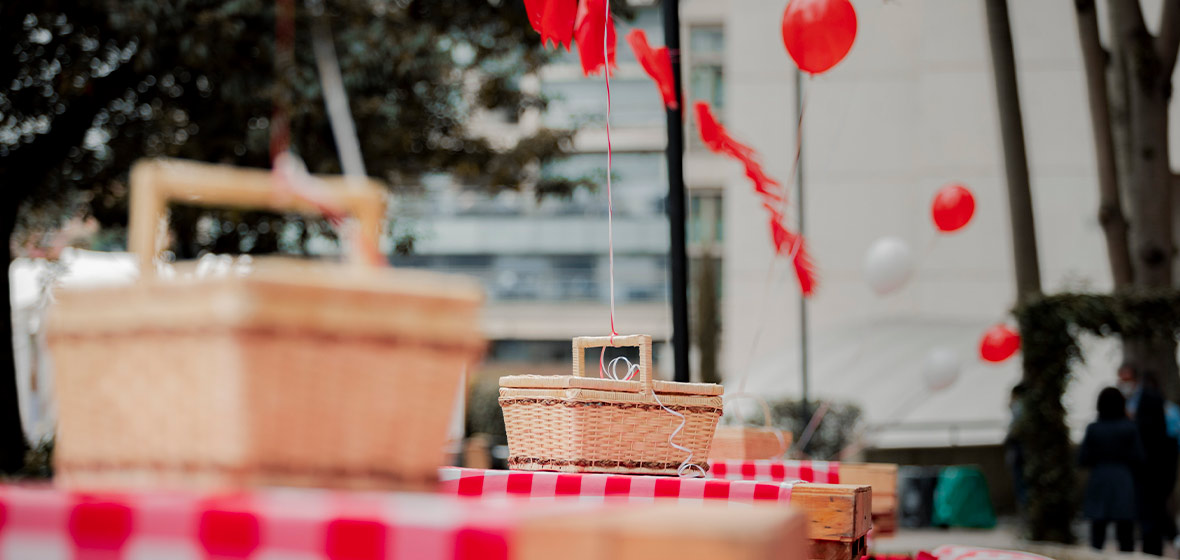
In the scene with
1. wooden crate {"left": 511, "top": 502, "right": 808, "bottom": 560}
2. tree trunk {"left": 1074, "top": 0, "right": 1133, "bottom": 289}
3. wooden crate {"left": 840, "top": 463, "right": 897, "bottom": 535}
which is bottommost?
wooden crate {"left": 840, "top": 463, "right": 897, "bottom": 535}

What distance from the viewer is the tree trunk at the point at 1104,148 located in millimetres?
9844

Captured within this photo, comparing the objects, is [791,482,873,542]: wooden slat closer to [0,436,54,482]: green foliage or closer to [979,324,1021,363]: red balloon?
[0,436,54,482]: green foliage

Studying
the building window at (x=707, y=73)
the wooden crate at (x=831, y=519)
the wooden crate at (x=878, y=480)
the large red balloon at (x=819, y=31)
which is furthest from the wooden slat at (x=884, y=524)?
the building window at (x=707, y=73)

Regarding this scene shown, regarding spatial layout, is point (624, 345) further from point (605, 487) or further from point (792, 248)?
point (792, 248)

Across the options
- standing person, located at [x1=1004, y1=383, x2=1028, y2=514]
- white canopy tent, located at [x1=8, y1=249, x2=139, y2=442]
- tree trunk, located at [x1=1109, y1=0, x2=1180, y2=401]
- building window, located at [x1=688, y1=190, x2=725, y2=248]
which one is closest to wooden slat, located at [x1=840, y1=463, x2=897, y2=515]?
tree trunk, located at [x1=1109, y1=0, x2=1180, y2=401]

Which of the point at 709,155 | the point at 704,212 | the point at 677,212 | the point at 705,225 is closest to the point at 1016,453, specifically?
the point at 677,212

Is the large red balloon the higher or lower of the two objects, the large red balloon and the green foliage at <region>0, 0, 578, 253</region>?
the lower

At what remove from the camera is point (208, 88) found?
10.7 m

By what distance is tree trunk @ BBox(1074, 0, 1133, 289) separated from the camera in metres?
9.84

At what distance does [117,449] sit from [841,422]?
50.9 feet

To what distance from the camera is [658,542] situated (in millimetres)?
1014

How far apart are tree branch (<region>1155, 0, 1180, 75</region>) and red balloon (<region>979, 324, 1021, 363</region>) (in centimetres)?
273

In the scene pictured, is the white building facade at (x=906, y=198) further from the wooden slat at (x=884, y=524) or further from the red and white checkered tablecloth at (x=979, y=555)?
the red and white checkered tablecloth at (x=979, y=555)

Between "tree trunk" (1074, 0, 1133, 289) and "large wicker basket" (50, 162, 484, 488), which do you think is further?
"tree trunk" (1074, 0, 1133, 289)
